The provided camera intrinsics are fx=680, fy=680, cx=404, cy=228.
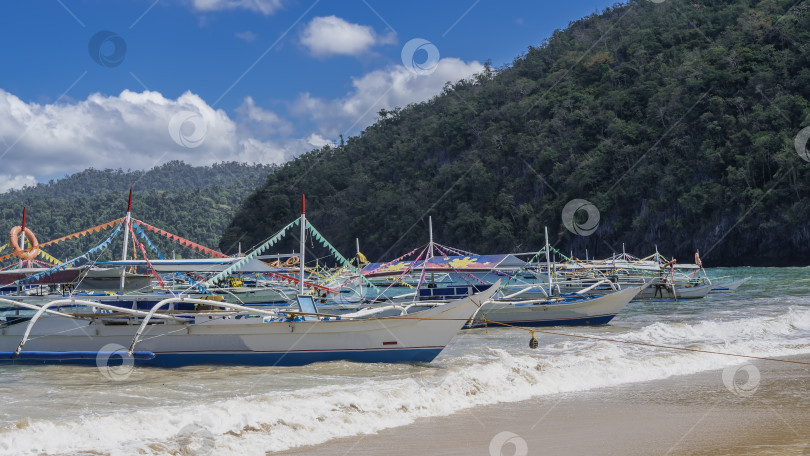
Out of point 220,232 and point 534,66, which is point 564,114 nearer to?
point 534,66

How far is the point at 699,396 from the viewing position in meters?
10.5

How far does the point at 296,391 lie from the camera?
35.9 feet

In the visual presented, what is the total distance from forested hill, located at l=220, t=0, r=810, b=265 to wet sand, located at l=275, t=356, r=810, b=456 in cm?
4950

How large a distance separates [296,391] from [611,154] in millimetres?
63088

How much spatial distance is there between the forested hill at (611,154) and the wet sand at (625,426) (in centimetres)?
4950

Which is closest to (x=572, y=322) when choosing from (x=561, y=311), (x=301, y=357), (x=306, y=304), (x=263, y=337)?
(x=561, y=311)

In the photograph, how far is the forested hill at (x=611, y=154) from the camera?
57812 millimetres

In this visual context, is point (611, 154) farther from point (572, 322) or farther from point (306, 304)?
point (306, 304)

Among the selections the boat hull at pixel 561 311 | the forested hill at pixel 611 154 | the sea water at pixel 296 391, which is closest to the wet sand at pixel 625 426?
the sea water at pixel 296 391

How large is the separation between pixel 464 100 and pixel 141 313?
89798mm

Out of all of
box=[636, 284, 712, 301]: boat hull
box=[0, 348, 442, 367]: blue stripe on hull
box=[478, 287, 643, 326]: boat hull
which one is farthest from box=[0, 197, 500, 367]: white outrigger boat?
box=[636, 284, 712, 301]: boat hull

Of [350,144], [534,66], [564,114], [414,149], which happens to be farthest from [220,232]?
[564,114]

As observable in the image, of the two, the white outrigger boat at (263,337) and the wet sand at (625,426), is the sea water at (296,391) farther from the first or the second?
the wet sand at (625,426)

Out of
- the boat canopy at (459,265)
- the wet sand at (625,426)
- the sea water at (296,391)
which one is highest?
the boat canopy at (459,265)
